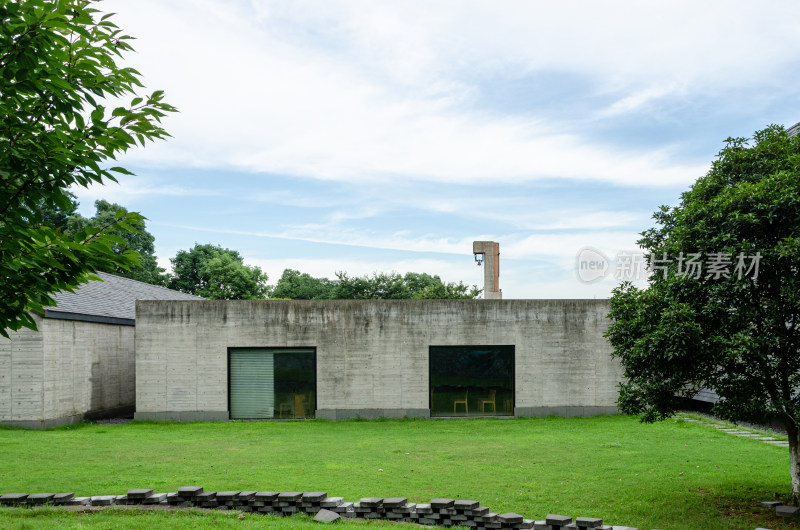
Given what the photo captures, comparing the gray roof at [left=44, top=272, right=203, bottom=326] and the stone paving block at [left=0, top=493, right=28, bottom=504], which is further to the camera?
the gray roof at [left=44, top=272, right=203, bottom=326]

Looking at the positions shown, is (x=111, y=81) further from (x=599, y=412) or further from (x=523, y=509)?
(x=599, y=412)

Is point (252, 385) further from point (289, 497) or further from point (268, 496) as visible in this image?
point (289, 497)

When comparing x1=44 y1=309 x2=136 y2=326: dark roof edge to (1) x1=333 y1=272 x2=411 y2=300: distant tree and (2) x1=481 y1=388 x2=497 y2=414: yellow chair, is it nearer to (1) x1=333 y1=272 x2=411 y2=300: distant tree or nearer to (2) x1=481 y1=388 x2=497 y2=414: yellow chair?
(2) x1=481 y1=388 x2=497 y2=414: yellow chair

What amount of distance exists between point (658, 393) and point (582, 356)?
35.1 ft

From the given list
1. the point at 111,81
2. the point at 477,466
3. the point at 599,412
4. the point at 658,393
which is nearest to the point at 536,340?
the point at 599,412

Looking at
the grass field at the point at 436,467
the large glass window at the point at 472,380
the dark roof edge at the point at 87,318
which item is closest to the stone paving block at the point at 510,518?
the grass field at the point at 436,467

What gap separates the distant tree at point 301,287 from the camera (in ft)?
198

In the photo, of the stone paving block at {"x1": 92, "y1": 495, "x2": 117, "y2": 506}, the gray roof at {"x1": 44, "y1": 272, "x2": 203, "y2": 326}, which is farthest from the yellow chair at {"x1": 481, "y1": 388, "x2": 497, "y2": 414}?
the stone paving block at {"x1": 92, "y1": 495, "x2": 117, "y2": 506}

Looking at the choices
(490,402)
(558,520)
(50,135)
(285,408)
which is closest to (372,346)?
(285,408)

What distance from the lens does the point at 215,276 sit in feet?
173

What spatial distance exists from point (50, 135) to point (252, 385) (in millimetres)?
14749

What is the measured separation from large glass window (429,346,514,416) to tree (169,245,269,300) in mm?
36130

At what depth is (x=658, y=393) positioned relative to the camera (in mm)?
8883

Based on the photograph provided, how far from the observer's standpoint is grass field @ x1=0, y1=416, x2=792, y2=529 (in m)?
8.30
